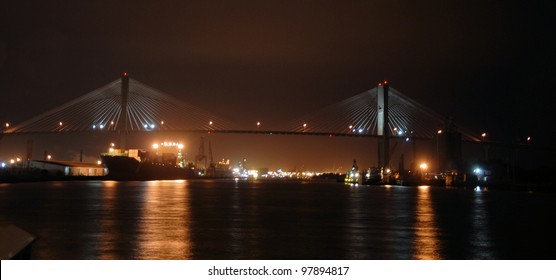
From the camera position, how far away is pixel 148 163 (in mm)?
80000

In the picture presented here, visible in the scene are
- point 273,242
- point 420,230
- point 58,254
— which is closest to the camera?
point 58,254

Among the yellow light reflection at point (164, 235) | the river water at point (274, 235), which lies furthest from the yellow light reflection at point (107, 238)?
the yellow light reflection at point (164, 235)

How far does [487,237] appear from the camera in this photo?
12773 millimetres

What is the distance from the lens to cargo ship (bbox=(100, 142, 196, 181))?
7612cm

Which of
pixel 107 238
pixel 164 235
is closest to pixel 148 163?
pixel 164 235

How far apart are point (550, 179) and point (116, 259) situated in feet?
258

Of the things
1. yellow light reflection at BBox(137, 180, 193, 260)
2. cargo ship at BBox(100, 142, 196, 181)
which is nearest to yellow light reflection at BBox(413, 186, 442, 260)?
yellow light reflection at BBox(137, 180, 193, 260)

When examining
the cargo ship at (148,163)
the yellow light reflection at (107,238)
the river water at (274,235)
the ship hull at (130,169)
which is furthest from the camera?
the cargo ship at (148,163)

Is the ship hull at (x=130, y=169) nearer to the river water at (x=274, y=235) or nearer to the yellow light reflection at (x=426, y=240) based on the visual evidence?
the river water at (x=274, y=235)

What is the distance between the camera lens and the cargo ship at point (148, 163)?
76.1 meters

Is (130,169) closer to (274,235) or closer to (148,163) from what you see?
(148,163)
